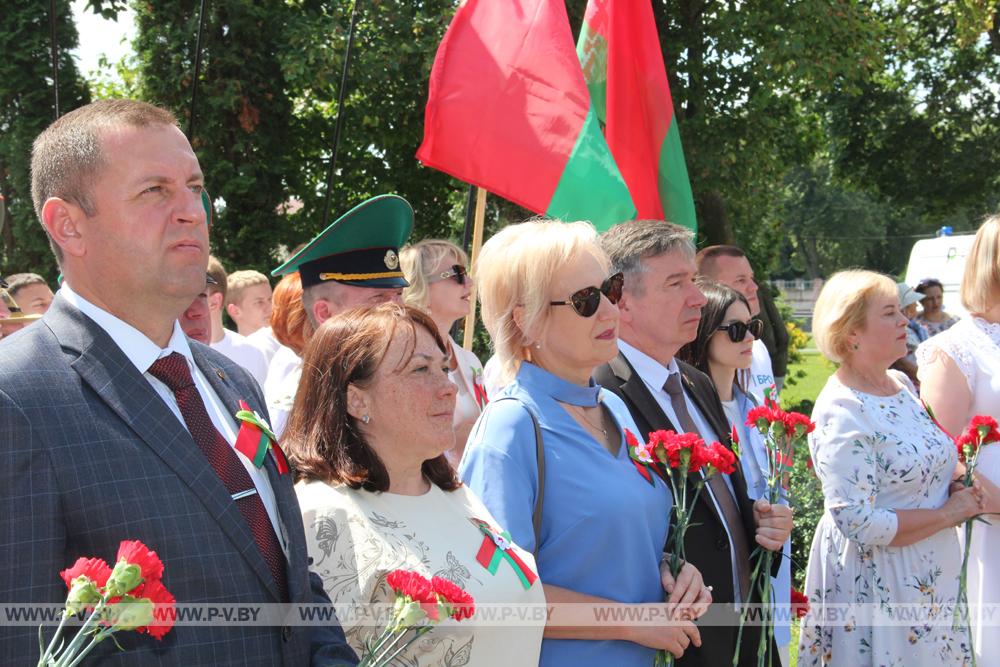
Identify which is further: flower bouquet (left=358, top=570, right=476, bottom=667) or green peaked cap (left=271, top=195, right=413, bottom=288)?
green peaked cap (left=271, top=195, right=413, bottom=288)

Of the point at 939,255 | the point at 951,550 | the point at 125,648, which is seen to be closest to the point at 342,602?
the point at 125,648

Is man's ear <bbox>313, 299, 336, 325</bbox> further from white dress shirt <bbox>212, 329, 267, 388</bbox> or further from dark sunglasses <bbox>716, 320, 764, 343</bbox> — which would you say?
white dress shirt <bbox>212, 329, 267, 388</bbox>

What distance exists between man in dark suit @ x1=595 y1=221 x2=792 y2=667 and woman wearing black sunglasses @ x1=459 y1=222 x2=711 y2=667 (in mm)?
220

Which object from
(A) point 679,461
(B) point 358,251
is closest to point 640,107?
(B) point 358,251

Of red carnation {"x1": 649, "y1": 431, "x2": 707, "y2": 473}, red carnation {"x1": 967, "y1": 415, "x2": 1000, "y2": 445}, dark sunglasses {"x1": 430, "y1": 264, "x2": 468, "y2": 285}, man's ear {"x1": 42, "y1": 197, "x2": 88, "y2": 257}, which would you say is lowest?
red carnation {"x1": 967, "y1": 415, "x2": 1000, "y2": 445}

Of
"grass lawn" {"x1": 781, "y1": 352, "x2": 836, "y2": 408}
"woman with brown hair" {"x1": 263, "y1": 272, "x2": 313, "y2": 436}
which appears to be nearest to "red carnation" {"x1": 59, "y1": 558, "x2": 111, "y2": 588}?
"woman with brown hair" {"x1": 263, "y1": 272, "x2": 313, "y2": 436}

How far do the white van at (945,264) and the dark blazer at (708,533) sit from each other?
10646mm

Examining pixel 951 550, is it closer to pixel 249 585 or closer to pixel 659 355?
pixel 659 355

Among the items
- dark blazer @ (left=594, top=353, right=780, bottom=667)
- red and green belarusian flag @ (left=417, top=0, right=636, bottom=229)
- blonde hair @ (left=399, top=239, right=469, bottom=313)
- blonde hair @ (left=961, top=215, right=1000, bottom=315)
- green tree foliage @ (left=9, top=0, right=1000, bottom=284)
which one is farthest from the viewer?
green tree foliage @ (left=9, top=0, right=1000, bottom=284)

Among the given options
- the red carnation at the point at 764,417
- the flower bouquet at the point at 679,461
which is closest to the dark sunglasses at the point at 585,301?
the flower bouquet at the point at 679,461

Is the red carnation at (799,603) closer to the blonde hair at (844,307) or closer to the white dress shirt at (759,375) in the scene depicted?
the blonde hair at (844,307)

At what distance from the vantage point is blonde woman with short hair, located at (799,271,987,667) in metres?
3.88

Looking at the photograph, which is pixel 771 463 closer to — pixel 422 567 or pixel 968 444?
pixel 968 444

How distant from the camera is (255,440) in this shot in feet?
6.64
